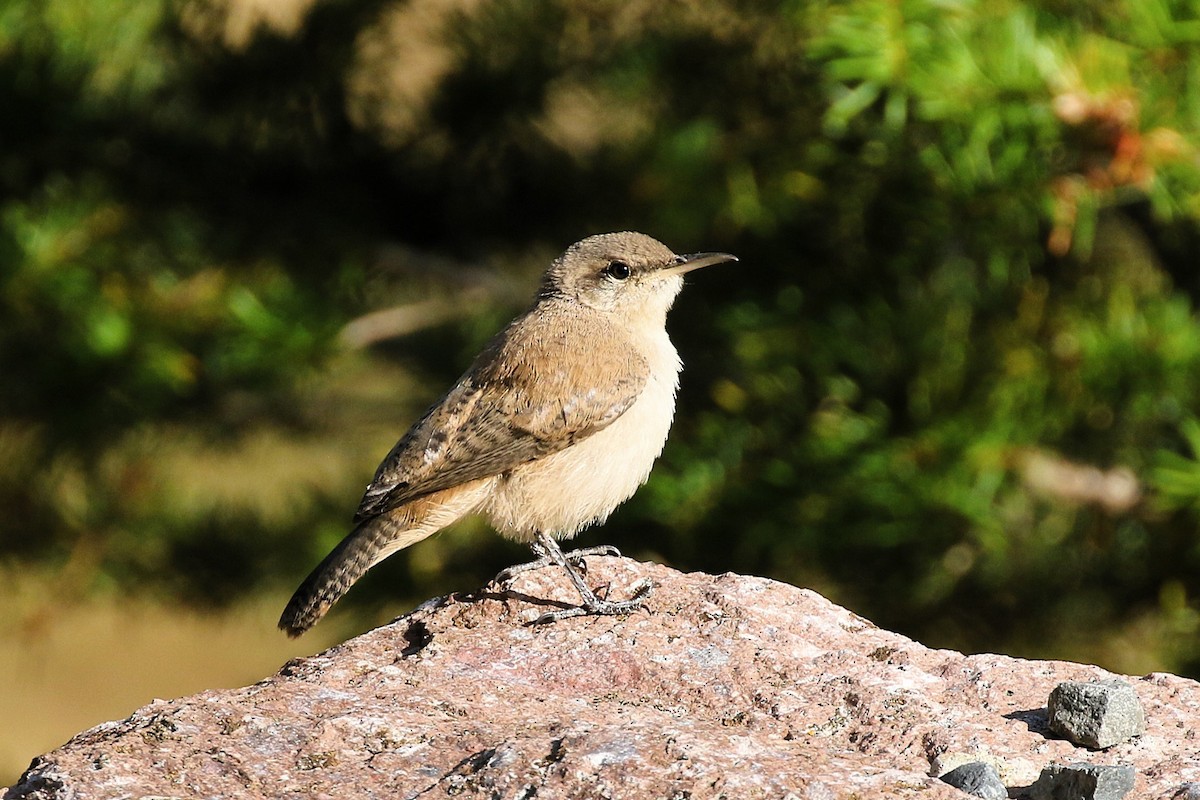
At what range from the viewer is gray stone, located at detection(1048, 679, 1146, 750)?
8.86 ft

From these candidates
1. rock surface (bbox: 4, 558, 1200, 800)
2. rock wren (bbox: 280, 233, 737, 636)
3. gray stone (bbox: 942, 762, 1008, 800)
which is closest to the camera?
rock surface (bbox: 4, 558, 1200, 800)

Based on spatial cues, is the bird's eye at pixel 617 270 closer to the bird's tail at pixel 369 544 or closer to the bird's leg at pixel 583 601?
the bird's tail at pixel 369 544

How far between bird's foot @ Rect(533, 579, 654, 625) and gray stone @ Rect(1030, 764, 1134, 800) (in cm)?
122

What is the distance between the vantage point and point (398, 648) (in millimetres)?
3307

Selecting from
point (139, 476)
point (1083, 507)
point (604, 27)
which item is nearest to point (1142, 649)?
point (1083, 507)

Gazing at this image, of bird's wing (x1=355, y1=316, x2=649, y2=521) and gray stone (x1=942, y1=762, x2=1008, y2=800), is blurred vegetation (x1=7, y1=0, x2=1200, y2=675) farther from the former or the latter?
gray stone (x1=942, y1=762, x2=1008, y2=800)

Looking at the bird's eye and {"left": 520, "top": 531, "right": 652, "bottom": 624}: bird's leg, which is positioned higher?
the bird's eye

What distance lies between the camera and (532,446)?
4262 mm

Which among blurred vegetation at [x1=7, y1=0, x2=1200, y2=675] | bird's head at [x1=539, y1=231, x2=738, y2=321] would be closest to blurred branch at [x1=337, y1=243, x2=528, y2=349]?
blurred vegetation at [x1=7, y1=0, x2=1200, y2=675]

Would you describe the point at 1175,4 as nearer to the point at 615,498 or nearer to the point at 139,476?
the point at 615,498

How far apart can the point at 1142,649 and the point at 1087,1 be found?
1999mm

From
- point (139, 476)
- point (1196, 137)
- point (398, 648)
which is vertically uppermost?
point (1196, 137)

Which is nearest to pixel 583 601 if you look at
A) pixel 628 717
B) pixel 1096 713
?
pixel 628 717

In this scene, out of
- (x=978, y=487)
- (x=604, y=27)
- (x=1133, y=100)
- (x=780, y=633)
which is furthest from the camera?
(x=604, y=27)
